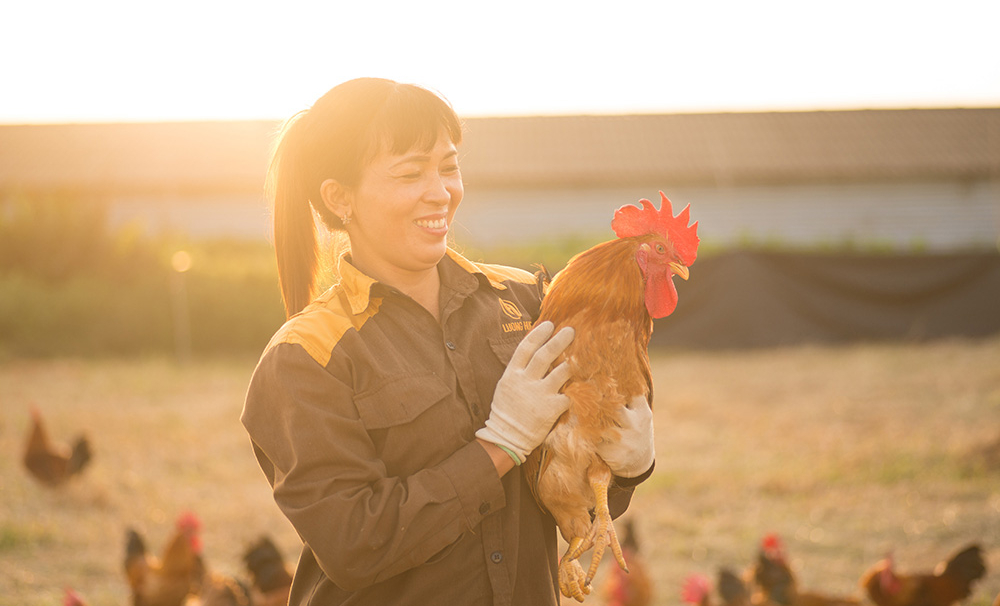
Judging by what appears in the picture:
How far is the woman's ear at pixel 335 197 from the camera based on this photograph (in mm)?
1898

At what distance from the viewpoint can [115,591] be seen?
4.90m

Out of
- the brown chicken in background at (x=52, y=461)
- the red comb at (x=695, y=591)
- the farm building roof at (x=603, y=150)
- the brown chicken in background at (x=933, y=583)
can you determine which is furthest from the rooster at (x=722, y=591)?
the farm building roof at (x=603, y=150)

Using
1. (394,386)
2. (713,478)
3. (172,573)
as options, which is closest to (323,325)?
(394,386)

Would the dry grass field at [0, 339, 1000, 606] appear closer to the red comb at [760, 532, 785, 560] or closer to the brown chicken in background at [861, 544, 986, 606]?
the brown chicken in background at [861, 544, 986, 606]

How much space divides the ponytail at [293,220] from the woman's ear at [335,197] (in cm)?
6

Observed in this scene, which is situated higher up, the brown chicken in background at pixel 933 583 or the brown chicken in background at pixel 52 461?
the brown chicken in background at pixel 933 583

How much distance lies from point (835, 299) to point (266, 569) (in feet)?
39.3

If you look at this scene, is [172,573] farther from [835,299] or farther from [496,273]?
[835,299]

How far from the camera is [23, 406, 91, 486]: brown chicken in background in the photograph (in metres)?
6.75

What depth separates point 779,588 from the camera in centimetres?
379

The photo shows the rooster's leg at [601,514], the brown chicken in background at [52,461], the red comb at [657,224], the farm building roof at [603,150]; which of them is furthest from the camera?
the farm building roof at [603,150]

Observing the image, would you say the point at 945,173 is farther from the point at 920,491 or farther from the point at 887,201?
the point at 920,491

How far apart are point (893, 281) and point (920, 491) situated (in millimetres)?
8451

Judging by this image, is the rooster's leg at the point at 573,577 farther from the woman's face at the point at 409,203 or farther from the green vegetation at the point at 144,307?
the green vegetation at the point at 144,307
